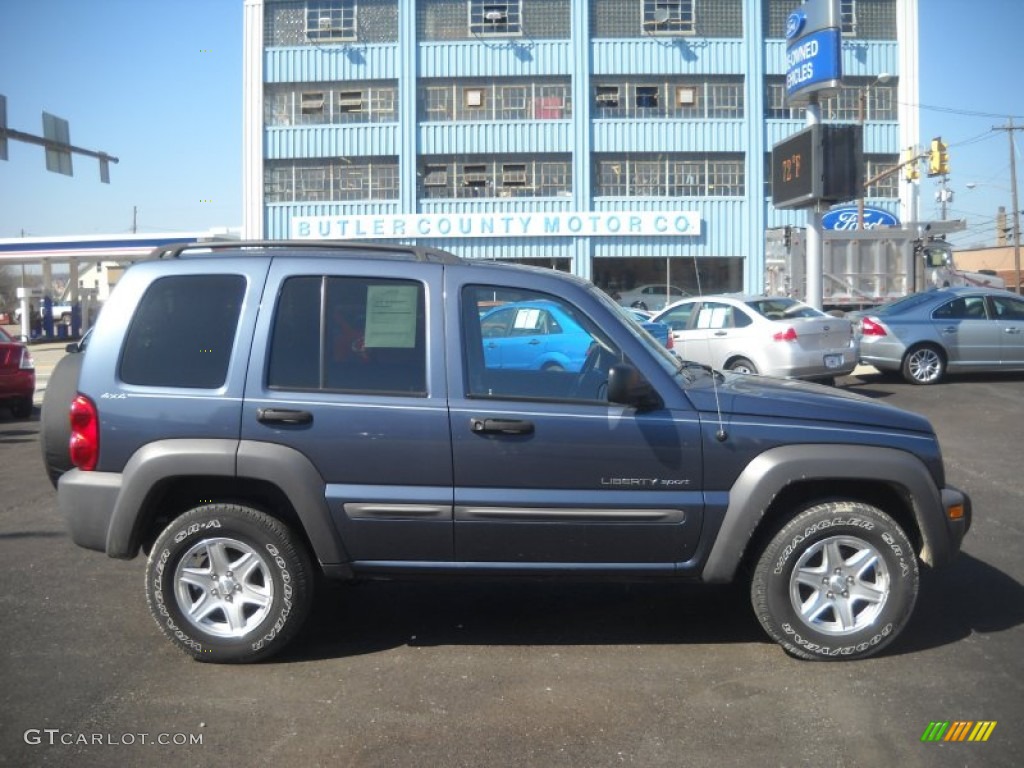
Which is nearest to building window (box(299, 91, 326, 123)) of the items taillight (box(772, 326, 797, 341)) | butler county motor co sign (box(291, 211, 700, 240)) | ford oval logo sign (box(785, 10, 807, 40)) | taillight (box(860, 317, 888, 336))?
butler county motor co sign (box(291, 211, 700, 240))

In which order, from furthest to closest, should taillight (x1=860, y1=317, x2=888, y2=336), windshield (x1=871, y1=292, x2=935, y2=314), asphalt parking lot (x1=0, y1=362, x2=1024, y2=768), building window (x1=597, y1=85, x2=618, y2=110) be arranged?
building window (x1=597, y1=85, x2=618, y2=110), windshield (x1=871, y1=292, x2=935, y2=314), taillight (x1=860, y1=317, x2=888, y2=336), asphalt parking lot (x1=0, y1=362, x2=1024, y2=768)

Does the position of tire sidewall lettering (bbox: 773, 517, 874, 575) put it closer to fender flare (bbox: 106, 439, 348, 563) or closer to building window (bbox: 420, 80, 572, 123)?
fender flare (bbox: 106, 439, 348, 563)

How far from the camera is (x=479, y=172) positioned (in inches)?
1506

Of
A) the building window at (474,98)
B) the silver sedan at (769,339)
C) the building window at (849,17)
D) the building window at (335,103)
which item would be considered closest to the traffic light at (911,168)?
the building window at (849,17)

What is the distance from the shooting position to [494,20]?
37688 mm

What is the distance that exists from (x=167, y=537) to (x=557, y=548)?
5.90 feet

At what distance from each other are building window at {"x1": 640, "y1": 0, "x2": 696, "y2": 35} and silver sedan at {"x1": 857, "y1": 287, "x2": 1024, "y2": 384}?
82.6ft

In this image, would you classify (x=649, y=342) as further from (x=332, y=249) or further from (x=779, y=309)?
(x=779, y=309)

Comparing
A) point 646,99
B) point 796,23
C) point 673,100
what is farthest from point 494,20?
point 796,23

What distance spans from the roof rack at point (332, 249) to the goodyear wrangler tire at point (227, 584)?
4.30 ft

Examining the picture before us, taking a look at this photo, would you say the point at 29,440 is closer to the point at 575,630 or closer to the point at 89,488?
the point at 89,488

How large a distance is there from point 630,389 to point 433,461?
0.94m

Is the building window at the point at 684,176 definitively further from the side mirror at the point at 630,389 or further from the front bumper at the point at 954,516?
the side mirror at the point at 630,389

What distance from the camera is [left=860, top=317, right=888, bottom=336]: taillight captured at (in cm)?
1547
